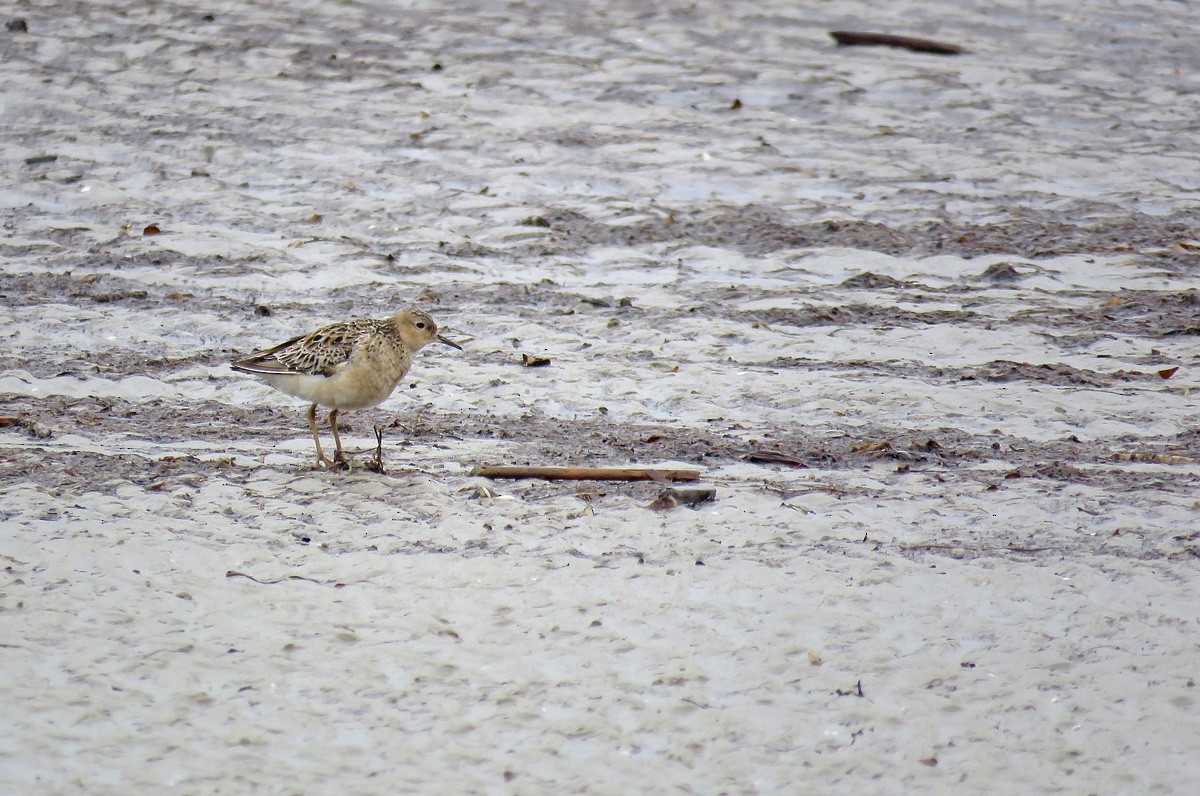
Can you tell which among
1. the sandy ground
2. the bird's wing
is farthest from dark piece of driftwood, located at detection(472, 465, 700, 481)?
the bird's wing

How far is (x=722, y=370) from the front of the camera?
7.97m

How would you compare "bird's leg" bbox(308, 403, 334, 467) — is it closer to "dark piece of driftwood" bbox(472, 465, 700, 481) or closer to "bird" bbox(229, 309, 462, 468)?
"bird" bbox(229, 309, 462, 468)

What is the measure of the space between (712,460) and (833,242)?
3.59m

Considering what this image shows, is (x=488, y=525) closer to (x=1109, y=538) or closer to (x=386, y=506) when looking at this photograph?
(x=386, y=506)

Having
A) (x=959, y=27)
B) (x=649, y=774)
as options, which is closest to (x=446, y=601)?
(x=649, y=774)

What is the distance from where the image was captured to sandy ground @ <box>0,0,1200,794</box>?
4.72 m

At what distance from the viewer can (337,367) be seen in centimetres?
654

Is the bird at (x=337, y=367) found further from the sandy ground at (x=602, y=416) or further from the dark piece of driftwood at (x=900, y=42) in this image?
the dark piece of driftwood at (x=900, y=42)

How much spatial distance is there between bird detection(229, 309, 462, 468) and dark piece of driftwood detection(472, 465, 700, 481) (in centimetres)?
72

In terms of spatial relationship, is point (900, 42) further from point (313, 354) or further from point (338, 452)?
point (338, 452)

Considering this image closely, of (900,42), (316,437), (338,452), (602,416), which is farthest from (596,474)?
(900,42)

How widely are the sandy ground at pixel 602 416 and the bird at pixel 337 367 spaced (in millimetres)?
379

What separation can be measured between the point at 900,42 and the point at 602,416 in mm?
8513

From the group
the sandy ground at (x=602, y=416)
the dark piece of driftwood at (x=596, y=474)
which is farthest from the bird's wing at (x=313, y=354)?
the dark piece of driftwood at (x=596, y=474)
